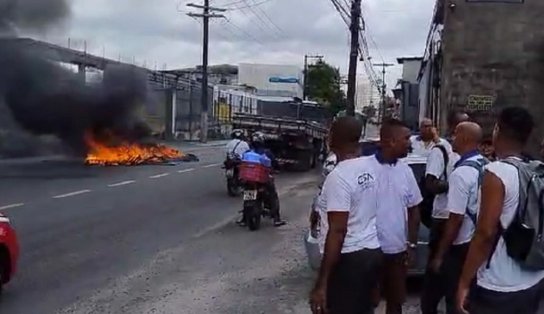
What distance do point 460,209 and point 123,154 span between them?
26595mm

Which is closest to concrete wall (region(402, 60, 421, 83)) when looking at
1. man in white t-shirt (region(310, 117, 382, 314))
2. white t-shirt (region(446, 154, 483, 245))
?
white t-shirt (region(446, 154, 483, 245))

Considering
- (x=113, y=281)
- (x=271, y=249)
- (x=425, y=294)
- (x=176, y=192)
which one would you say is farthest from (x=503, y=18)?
(x=425, y=294)

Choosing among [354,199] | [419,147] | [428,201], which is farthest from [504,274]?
[419,147]

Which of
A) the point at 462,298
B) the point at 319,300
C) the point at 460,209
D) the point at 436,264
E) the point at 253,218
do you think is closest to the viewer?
the point at 462,298

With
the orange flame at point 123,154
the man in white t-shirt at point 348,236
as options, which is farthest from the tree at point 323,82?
the man in white t-shirt at point 348,236

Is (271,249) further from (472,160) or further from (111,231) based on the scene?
(472,160)

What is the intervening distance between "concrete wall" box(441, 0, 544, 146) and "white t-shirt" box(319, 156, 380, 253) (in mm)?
14601

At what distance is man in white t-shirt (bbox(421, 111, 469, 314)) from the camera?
21.4ft

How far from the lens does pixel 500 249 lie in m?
4.25

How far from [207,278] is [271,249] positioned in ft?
7.86

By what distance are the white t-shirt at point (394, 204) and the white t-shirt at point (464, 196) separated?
0.84 ft

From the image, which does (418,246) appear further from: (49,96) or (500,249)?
(49,96)

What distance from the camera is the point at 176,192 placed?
1980cm

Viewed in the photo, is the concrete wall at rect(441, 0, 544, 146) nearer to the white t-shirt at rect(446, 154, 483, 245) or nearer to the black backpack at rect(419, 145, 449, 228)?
the black backpack at rect(419, 145, 449, 228)
